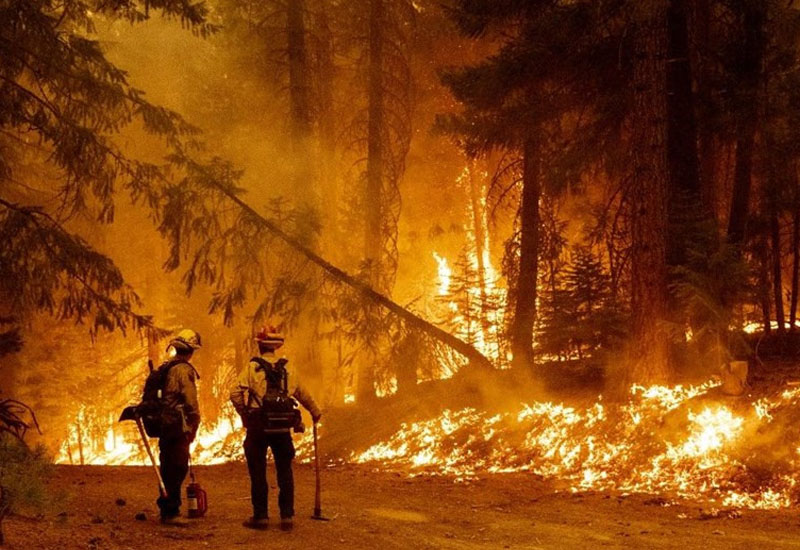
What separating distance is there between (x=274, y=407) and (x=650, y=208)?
6578mm

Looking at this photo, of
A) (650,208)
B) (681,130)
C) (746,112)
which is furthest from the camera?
(681,130)

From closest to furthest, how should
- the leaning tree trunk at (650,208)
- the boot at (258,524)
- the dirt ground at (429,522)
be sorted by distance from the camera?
1. the dirt ground at (429,522)
2. the boot at (258,524)
3. the leaning tree trunk at (650,208)

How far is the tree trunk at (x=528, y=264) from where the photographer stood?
45.5 feet

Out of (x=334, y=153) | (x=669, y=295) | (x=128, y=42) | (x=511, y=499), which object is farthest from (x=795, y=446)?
(x=128, y=42)

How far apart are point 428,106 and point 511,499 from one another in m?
15.0

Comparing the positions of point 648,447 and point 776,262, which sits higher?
point 776,262

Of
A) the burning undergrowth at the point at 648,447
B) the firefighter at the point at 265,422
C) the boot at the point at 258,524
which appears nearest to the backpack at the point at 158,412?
the firefighter at the point at 265,422

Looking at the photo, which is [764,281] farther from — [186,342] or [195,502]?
[195,502]

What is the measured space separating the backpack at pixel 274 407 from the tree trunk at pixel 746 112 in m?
8.30

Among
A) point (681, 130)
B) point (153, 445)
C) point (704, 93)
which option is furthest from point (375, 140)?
point (153, 445)

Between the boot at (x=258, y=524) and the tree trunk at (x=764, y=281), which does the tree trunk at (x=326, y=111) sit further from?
the boot at (x=258, y=524)

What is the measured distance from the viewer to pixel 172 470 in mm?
8016

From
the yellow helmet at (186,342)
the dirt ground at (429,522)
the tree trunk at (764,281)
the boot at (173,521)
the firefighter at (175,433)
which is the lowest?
the dirt ground at (429,522)

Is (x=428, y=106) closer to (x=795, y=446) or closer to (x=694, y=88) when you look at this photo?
(x=694, y=88)
